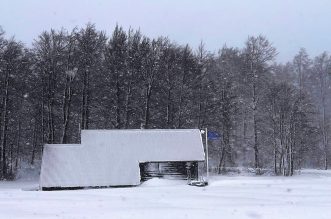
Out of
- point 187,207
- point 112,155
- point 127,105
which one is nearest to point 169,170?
point 112,155

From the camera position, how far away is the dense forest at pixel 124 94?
47938 mm

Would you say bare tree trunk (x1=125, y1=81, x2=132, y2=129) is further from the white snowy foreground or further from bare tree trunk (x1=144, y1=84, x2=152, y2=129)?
the white snowy foreground

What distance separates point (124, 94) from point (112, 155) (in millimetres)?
12518

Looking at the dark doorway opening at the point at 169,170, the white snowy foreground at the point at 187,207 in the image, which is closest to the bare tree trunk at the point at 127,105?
the dark doorway opening at the point at 169,170

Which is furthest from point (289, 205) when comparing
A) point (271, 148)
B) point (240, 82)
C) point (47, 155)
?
point (240, 82)

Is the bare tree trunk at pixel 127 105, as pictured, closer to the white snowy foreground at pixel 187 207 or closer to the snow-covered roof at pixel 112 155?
the snow-covered roof at pixel 112 155

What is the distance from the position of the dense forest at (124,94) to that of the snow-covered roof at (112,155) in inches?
270

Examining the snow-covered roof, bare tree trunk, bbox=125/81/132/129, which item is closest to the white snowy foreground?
the snow-covered roof

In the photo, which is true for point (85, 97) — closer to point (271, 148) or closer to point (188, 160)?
point (188, 160)

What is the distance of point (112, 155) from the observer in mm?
38625

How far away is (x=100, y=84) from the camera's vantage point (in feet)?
162

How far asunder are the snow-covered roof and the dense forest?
270 inches

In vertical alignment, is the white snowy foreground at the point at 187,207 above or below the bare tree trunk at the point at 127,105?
below

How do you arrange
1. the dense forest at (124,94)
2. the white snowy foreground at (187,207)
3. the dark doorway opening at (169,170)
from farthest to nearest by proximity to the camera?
the dense forest at (124,94) → the dark doorway opening at (169,170) → the white snowy foreground at (187,207)
